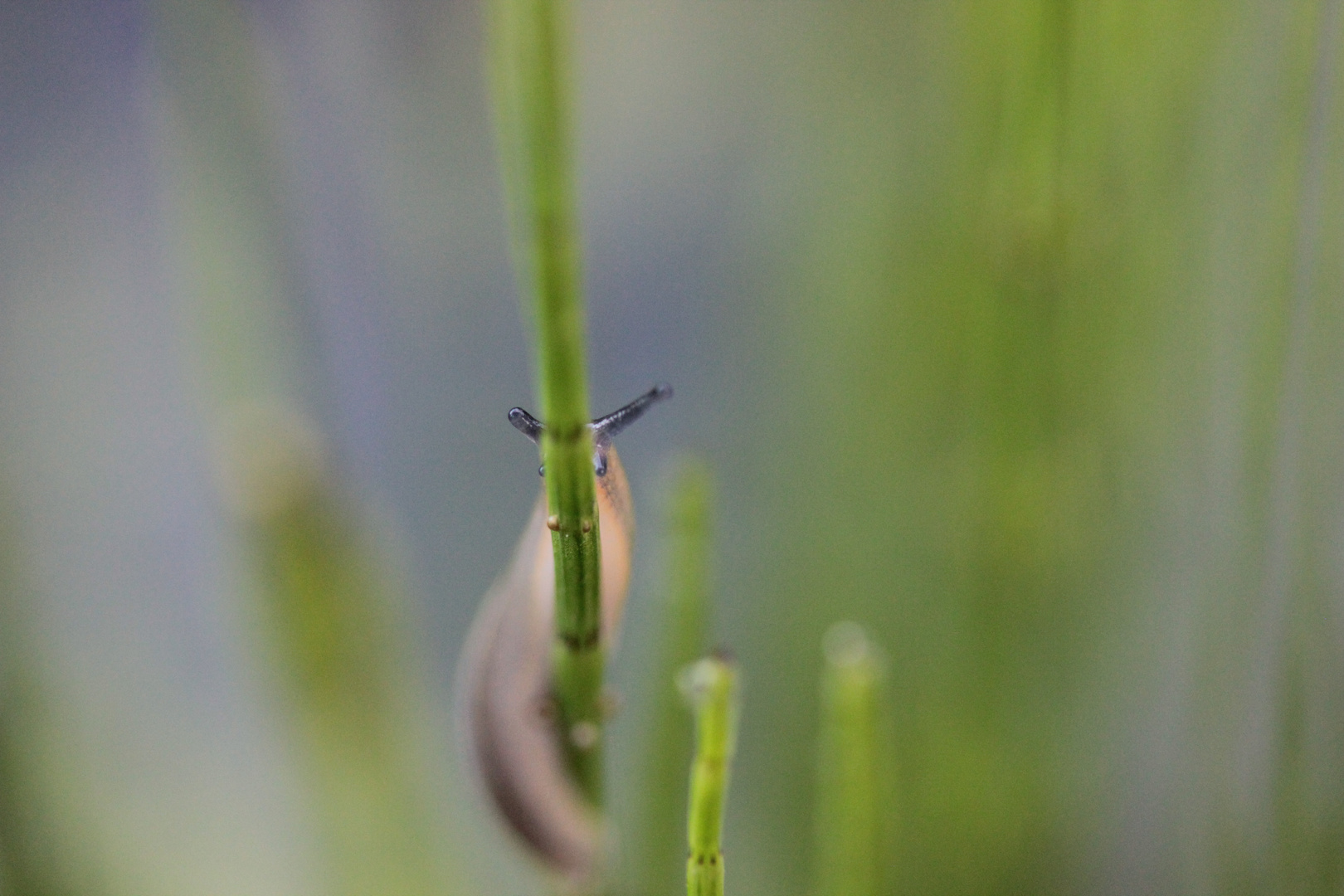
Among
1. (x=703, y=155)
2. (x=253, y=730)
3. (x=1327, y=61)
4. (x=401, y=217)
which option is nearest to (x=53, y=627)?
(x=253, y=730)

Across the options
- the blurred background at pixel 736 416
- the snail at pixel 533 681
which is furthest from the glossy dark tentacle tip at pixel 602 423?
the blurred background at pixel 736 416

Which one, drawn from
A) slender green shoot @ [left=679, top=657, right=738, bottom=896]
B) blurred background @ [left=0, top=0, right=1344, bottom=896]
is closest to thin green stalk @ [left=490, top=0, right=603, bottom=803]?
slender green shoot @ [left=679, top=657, right=738, bottom=896]

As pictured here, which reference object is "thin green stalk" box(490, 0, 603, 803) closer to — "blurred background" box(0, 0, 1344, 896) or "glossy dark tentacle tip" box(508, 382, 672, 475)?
"glossy dark tentacle tip" box(508, 382, 672, 475)

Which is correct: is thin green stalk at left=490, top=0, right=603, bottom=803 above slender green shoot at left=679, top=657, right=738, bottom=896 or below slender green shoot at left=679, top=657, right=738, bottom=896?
above

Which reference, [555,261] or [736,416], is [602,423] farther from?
[736,416]

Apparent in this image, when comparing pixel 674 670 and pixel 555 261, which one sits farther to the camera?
pixel 674 670

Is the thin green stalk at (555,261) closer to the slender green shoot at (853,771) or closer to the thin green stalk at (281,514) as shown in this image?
the slender green shoot at (853,771)

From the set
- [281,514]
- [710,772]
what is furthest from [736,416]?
[710,772]
